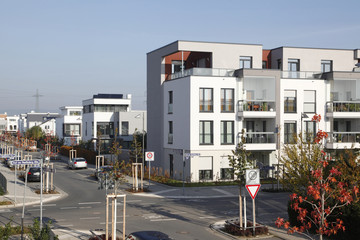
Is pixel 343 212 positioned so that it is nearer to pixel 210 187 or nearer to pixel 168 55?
pixel 210 187

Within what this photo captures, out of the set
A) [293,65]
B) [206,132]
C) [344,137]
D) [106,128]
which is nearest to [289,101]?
[293,65]

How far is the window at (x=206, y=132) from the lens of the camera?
123ft

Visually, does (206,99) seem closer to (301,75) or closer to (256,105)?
(256,105)

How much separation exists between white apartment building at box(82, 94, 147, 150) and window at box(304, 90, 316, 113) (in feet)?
94.9

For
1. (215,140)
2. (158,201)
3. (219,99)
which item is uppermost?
(219,99)

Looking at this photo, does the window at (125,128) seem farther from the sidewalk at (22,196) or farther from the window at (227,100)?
the sidewalk at (22,196)

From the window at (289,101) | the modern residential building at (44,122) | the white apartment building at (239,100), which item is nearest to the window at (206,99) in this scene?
the white apartment building at (239,100)

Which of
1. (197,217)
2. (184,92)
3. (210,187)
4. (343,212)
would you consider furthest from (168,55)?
(343,212)

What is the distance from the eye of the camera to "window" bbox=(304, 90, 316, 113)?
132ft

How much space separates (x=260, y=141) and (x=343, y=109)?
335 inches

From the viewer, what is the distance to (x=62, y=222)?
21.1m

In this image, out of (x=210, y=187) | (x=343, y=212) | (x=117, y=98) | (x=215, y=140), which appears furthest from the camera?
(x=117, y=98)

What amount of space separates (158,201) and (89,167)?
25183 millimetres

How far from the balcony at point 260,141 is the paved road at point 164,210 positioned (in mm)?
5394
